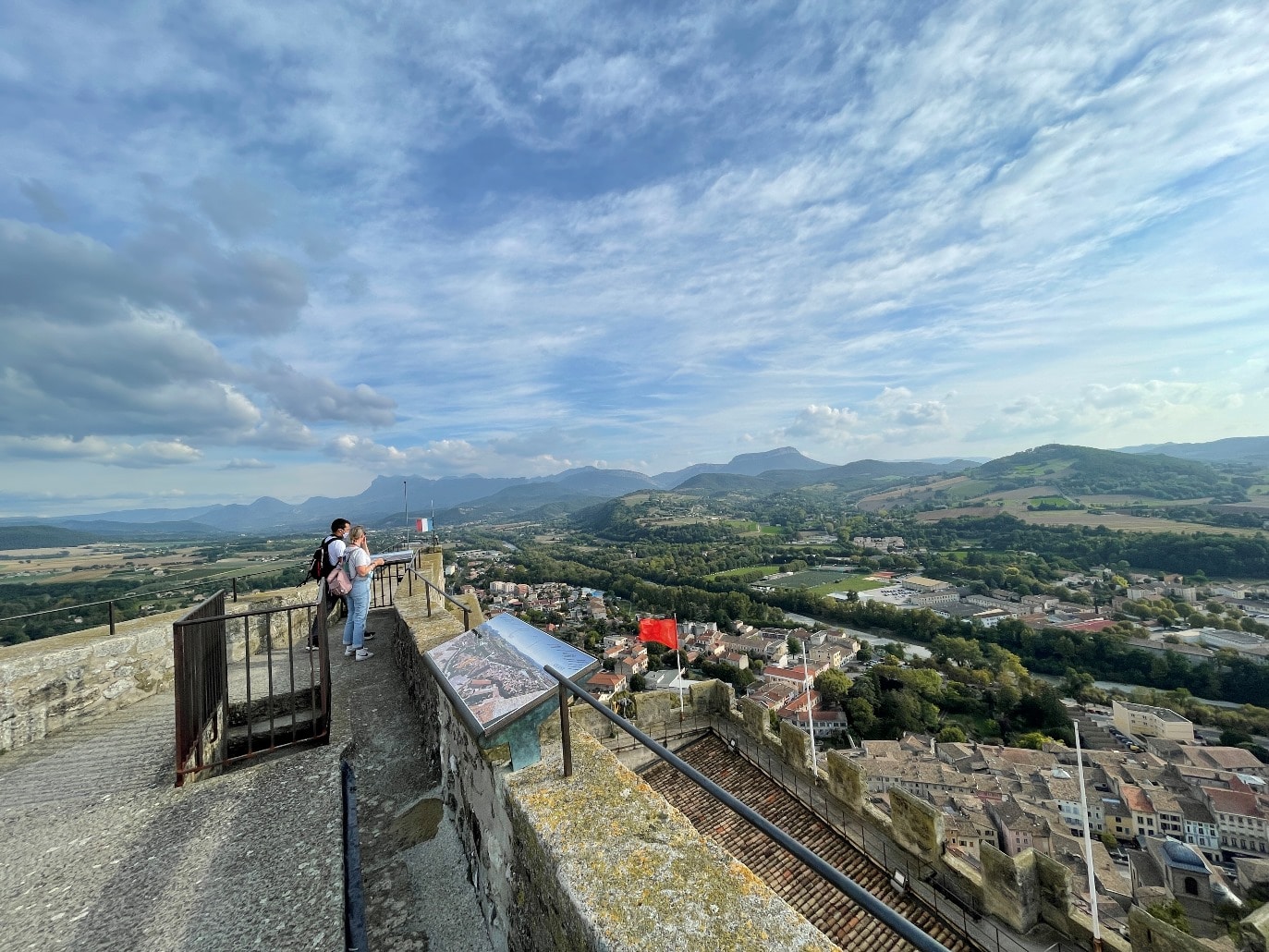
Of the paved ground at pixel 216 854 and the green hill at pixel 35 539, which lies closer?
the paved ground at pixel 216 854

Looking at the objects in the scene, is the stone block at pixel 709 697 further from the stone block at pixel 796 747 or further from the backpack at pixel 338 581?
the backpack at pixel 338 581

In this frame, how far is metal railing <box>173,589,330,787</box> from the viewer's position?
119 inches

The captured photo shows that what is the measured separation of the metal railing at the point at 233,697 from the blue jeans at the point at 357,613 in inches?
21.5

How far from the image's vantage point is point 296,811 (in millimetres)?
2641

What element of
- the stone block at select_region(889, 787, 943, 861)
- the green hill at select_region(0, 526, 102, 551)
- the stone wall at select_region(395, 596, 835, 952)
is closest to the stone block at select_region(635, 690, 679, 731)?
the stone block at select_region(889, 787, 943, 861)

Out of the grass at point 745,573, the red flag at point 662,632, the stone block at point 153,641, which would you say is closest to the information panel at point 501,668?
the stone block at point 153,641

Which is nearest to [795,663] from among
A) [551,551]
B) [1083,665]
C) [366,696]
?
[1083,665]

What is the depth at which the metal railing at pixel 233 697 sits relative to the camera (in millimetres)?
3020

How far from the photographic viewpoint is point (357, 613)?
5965mm

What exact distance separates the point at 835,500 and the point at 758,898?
208598mm

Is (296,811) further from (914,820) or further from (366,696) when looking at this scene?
(914,820)

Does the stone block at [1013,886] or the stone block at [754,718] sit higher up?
the stone block at [754,718]

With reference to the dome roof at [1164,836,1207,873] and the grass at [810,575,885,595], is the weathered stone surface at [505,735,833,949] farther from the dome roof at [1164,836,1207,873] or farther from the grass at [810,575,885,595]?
the grass at [810,575,885,595]

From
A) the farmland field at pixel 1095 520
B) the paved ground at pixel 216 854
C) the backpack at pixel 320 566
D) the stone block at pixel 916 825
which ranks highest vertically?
the backpack at pixel 320 566
